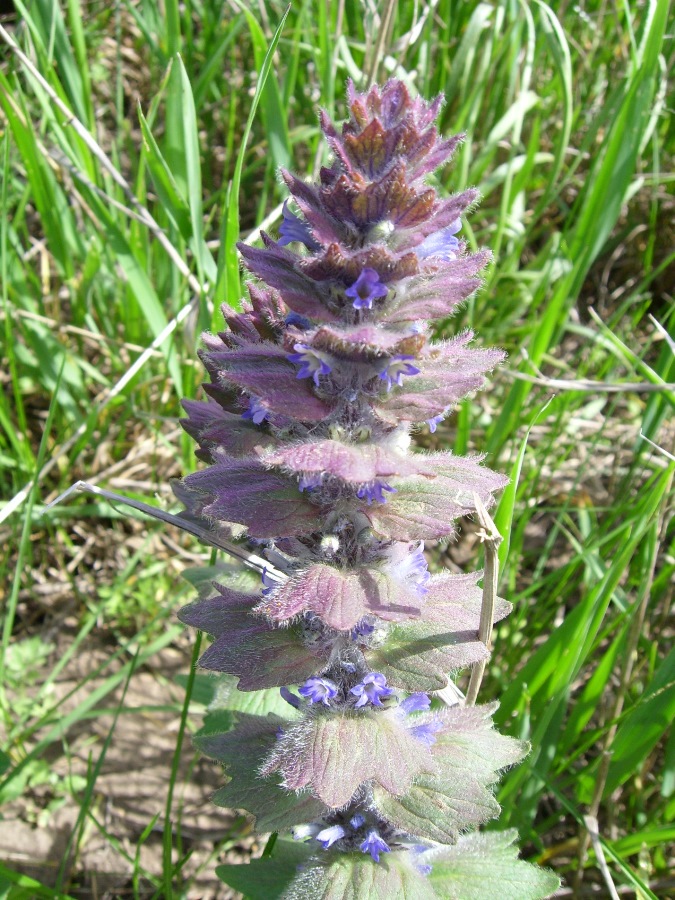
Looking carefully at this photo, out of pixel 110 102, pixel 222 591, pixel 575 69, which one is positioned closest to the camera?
pixel 222 591

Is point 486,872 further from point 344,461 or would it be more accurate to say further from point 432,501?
point 344,461

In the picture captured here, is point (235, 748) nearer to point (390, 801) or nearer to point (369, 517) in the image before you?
point (390, 801)

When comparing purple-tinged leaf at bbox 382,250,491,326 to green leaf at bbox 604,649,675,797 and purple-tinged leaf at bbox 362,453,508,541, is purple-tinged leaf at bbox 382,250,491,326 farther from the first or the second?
green leaf at bbox 604,649,675,797

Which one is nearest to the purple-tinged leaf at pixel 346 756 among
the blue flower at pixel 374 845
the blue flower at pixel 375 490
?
the blue flower at pixel 374 845

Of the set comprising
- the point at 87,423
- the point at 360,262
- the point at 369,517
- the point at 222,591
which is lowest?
the point at 87,423

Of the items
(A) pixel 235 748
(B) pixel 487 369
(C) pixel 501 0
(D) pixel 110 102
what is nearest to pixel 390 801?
(A) pixel 235 748

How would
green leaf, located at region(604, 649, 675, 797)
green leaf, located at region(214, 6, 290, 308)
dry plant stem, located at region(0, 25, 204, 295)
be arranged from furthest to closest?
dry plant stem, located at region(0, 25, 204, 295) < green leaf, located at region(214, 6, 290, 308) < green leaf, located at region(604, 649, 675, 797)

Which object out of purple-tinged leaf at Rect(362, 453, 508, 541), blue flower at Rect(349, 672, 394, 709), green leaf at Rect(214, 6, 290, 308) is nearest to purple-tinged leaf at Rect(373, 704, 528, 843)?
blue flower at Rect(349, 672, 394, 709)
